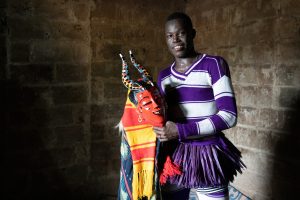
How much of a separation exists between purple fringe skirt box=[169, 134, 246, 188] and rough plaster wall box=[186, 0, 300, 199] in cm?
110

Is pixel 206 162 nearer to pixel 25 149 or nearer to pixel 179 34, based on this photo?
pixel 179 34

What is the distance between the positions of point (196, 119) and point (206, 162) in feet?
0.73

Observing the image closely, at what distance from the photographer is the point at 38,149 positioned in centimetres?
282

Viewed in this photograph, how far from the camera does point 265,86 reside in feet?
8.75

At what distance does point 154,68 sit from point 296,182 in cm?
181

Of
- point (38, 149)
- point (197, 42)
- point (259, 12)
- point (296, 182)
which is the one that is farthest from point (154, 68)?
point (296, 182)

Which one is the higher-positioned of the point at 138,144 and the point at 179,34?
the point at 179,34

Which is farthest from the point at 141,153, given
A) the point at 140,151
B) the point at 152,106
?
the point at 152,106

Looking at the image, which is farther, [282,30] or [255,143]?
[255,143]

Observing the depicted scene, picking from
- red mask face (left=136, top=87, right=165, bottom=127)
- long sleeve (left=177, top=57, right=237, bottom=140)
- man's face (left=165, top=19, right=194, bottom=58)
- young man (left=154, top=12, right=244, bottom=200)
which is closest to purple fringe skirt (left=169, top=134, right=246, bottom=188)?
young man (left=154, top=12, right=244, bottom=200)

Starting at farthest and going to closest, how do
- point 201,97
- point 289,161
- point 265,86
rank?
point 265,86
point 289,161
point 201,97

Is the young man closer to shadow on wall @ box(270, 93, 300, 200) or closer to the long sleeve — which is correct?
the long sleeve

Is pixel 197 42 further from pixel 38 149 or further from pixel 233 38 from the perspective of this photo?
pixel 38 149

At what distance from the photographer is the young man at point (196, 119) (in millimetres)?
1509
